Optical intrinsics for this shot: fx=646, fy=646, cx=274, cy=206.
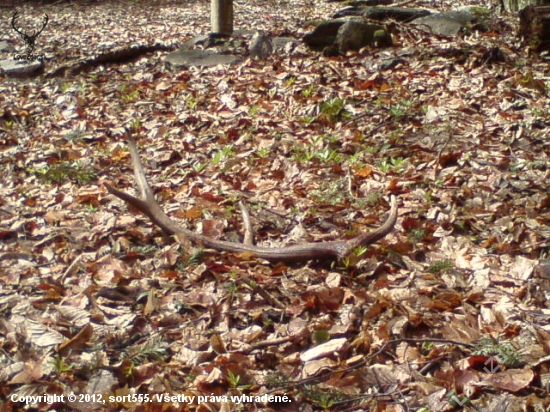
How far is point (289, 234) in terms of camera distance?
4500 mm

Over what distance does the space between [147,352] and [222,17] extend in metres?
7.49

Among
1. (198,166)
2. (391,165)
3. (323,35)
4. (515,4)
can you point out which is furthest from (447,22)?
(198,166)

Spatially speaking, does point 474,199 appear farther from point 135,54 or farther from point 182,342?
point 135,54

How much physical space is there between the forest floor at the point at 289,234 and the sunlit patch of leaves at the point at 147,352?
15mm

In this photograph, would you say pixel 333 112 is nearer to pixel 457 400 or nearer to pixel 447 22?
pixel 447 22

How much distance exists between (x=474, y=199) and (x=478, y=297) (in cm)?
141

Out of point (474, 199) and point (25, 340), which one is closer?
point (25, 340)

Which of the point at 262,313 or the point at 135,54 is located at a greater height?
the point at 135,54

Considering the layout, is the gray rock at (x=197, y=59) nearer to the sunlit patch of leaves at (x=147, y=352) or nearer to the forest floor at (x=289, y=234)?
the forest floor at (x=289, y=234)

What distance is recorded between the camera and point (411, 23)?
9188 millimetres

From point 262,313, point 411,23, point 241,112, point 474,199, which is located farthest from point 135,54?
point 262,313

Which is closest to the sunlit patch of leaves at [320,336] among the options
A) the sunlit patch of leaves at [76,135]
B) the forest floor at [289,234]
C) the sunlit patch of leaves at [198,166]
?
the forest floor at [289,234]

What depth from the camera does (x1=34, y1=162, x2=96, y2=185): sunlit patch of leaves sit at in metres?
5.70

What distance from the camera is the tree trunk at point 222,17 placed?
32.2ft
